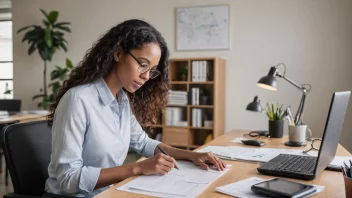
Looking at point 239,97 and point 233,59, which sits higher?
point 233,59

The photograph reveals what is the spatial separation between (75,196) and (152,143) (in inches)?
22.0

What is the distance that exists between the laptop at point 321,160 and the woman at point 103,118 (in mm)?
208

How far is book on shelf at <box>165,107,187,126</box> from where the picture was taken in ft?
14.0

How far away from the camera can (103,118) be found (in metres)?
1.31

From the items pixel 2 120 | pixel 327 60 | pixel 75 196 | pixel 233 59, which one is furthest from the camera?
pixel 233 59

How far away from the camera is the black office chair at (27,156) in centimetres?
126

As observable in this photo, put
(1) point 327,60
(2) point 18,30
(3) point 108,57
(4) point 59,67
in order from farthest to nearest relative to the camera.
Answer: (2) point 18,30
(4) point 59,67
(1) point 327,60
(3) point 108,57

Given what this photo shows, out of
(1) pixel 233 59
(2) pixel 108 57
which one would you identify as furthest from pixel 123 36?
(1) pixel 233 59

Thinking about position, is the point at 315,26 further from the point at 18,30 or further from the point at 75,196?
the point at 18,30

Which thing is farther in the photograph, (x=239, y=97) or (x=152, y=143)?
(x=239, y=97)

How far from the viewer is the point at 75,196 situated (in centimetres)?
117

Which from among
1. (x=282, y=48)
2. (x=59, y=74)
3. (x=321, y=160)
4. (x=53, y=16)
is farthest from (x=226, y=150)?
(x=53, y=16)

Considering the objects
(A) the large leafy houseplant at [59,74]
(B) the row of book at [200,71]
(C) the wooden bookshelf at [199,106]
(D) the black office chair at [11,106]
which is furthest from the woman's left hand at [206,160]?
(A) the large leafy houseplant at [59,74]

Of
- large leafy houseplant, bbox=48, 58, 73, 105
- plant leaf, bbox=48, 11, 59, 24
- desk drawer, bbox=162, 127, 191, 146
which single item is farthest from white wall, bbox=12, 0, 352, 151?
large leafy houseplant, bbox=48, 58, 73, 105
